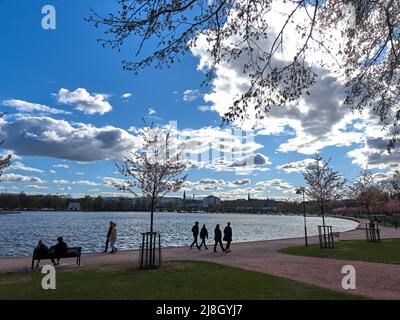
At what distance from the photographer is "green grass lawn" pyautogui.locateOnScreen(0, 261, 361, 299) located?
10.9 m

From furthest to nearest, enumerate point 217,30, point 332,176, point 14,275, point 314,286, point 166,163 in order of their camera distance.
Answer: point 332,176
point 166,163
point 14,275
point 314,286
point 217,30

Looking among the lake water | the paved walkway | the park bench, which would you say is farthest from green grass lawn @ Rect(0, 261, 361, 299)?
the lake water

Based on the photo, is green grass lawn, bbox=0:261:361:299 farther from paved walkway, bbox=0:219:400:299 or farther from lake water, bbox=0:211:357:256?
lake water, bbox=0:211:357:256

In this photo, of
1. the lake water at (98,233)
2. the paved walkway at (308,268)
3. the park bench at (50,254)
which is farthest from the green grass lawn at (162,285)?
the lake water at (98,233)

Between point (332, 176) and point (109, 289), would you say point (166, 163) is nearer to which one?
point (109, 289)

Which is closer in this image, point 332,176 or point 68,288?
point 68,288

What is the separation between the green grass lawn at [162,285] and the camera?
1089 cm

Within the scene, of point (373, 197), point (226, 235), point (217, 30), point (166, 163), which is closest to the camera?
point (217, 30)

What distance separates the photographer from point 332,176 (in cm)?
3256

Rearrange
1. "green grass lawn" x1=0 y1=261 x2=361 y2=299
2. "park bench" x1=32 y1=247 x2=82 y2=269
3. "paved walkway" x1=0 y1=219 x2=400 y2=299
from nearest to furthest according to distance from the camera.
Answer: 1. "green grass lawn" x1=0 y1=261 x2=361 y2=299
2. "paved walkway" x1=0 y1=219 x2=400 y2=299
3. "park bench" x1=32 y1=247 x2=82 y2=269

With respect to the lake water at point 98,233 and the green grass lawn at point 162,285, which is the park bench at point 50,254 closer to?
the green grass lawn at point 162,285

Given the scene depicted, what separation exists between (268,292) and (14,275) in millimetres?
9080
